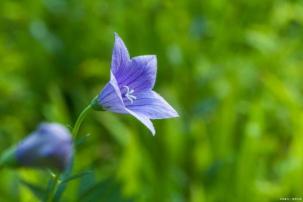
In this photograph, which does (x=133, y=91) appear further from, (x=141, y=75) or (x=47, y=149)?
(x=47, y=149)

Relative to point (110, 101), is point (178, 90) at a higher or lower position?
higher

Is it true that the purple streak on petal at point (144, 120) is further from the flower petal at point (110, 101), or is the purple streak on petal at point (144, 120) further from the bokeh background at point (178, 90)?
the bokeh background at point (178, 90)

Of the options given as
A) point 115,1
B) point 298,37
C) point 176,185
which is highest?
point 115,1

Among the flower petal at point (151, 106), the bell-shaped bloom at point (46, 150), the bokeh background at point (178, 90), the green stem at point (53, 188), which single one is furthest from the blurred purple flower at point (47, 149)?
the bokeh background at point (178, 90)

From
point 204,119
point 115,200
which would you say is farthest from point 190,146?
point 115,200

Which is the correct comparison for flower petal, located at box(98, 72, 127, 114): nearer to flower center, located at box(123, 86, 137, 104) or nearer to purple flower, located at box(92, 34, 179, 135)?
purple flower, located at box(92, 34, 179, 135)

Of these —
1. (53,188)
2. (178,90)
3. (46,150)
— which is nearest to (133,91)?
(53,188)

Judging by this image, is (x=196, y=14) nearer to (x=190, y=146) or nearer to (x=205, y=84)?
(x=205, y=84)

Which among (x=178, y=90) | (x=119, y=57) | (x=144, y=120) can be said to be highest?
(x=178, y=90)
